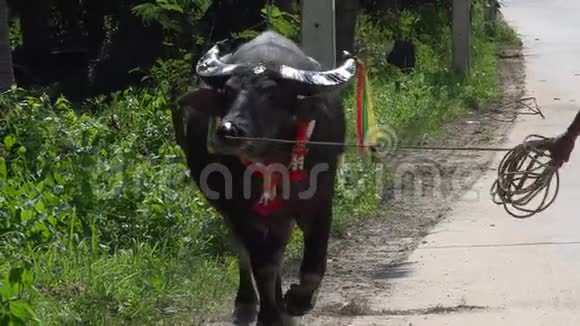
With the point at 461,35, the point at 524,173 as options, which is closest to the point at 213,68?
the point at 524,173

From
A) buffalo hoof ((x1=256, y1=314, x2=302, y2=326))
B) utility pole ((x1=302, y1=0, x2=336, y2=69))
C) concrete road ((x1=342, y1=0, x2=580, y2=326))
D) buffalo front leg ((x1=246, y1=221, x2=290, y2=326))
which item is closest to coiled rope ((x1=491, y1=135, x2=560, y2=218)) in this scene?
concrete road ((x1=342, y1=0, x2=580, y2=326))

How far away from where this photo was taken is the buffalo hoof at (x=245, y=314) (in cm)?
656

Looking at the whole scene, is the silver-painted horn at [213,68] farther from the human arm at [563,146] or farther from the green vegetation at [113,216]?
the human arm at [563,146]

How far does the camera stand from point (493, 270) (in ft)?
24.2

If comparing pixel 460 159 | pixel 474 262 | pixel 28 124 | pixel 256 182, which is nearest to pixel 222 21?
pixel 460 159

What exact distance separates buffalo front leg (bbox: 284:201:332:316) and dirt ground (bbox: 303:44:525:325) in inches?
4.0

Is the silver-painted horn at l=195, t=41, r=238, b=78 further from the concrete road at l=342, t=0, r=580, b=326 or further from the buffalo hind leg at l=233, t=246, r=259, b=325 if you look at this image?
the concrete road at l=342, t=0, r=580, b=326

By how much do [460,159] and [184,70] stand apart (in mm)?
2680

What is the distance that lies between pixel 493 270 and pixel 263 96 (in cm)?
219

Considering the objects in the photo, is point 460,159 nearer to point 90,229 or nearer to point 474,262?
point 474,262

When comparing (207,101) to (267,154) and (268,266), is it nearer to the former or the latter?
(267,154)

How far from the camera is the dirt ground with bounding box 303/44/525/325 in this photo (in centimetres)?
706

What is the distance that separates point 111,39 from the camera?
44.7 feet

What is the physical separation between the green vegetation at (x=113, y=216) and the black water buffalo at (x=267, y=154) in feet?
1.51
